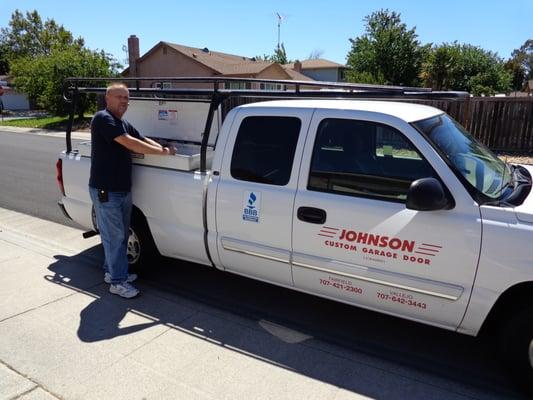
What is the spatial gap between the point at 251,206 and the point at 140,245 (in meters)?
1.57

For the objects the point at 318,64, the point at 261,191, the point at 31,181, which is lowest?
the point at 31,181

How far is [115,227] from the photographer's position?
4.29 m

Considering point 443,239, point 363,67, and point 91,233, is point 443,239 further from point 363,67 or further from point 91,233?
point 363,67

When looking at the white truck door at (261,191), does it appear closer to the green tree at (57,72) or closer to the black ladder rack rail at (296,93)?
the black ladder rack rail at (296,93)

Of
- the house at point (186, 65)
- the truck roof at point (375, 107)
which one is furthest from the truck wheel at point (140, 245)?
the house at point (186, 65)

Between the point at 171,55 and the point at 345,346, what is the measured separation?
37.1 meters

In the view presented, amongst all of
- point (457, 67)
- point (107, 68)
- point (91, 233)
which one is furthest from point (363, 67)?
point (91, 233)

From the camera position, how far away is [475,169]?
3213mm

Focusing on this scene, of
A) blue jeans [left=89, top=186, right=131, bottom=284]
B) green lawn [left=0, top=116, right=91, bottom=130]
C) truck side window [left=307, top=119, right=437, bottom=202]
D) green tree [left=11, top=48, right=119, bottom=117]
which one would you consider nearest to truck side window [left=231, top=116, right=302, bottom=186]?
truck side window [left=307, top=119, right=437, bottom=202]

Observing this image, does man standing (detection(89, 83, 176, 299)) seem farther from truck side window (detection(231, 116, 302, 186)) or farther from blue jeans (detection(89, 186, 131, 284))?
truck side window (detection(231, 116, 302, 186))

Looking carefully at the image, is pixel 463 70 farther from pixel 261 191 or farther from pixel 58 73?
pixel 261 191

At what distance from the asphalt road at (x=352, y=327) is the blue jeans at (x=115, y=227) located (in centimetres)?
44

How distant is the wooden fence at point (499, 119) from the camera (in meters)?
13.7

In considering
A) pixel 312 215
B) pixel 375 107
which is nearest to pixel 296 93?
pixel 375 107
